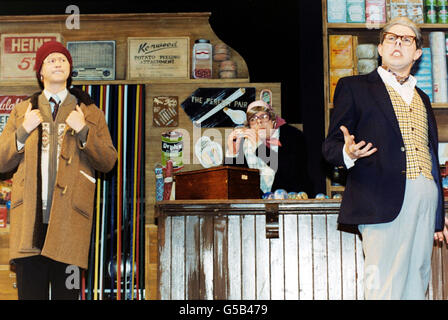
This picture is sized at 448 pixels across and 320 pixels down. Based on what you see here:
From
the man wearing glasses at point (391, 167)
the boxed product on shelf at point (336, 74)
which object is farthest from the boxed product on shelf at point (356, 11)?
the man wearing glasses at point (391, 167)

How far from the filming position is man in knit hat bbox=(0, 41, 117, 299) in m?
2.89

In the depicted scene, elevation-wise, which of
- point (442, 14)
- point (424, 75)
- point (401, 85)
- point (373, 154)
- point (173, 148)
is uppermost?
point (442, 14)

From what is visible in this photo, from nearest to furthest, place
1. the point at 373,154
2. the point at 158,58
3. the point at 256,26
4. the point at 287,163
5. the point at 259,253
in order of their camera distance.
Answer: the point at 373,154 < the point at 259,253 < the point at 287,163 < the point at 256,26 < the point at 158,58

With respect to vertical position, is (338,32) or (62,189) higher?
(338,32)

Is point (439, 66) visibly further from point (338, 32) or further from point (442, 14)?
point (338, 32)

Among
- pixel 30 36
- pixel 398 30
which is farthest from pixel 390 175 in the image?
pixel 30 36

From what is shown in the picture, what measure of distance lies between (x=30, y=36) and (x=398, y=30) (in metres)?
2.81

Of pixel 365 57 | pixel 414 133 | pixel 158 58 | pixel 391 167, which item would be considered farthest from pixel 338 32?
pixel 391 167

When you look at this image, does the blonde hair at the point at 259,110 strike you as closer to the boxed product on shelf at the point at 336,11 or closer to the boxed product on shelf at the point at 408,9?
the boxed product on shelf at the point at 336,11

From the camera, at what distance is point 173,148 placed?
4.38m

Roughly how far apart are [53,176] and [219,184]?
812 mm

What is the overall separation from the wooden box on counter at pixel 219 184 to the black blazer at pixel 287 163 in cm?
70

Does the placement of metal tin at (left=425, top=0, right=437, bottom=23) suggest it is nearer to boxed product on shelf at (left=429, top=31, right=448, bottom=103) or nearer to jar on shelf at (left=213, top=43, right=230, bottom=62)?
boxed product on shelf at (left=429, top=31, right=448, bottom=103)
